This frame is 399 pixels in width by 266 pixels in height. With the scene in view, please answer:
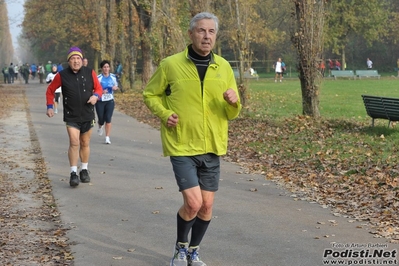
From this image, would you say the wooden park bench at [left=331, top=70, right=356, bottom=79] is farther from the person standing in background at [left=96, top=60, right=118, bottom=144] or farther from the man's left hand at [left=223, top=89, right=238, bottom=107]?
the man's left hand at [left=223, top=89, right=238, bottom=107]

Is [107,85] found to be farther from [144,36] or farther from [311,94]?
[144,36]

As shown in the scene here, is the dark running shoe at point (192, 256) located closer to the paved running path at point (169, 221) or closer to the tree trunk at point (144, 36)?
the paved running path at point (169, 221)

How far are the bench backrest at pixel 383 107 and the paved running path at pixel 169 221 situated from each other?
14.4 feet

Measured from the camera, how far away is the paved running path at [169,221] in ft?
22.1

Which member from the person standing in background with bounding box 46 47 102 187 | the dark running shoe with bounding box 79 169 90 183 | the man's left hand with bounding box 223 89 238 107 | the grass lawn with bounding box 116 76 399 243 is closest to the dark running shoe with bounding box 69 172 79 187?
the person standing in background with bounding box 46 47 102 187

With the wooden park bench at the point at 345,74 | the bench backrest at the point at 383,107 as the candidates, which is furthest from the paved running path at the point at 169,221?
the wooden park bench at the point at 345,74

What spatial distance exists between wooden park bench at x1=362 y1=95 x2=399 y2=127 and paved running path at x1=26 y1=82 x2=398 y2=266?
4.40 meters

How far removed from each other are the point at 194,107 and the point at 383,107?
1040cm

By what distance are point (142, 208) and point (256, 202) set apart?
1.43 meters

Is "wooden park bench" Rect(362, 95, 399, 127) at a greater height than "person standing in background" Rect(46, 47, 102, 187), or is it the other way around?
"person standing in background" Rect(46, 47, 102, 187)

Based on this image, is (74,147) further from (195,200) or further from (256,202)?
(195,200)

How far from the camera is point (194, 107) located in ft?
19.7

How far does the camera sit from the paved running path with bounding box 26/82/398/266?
22.1 ft

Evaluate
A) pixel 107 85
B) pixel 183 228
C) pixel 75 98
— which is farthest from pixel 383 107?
pixel 183 228
